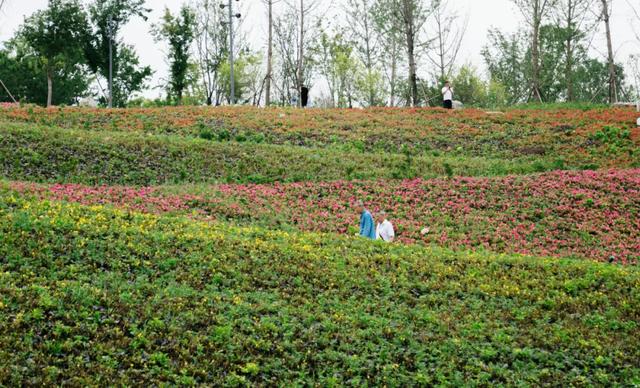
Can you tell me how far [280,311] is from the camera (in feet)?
37.0

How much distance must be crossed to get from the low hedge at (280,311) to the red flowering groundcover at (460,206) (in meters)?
3.40

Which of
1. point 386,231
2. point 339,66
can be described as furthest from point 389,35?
point 386,231

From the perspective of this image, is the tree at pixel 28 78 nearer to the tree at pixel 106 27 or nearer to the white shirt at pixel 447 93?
the tree at pixel 106 27

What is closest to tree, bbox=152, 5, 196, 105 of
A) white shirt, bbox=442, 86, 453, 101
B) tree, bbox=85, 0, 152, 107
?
tree, bbox=85, 0, 152, 107

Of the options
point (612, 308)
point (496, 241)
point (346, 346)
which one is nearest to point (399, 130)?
point (496, 241)

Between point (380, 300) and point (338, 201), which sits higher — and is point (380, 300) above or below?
below

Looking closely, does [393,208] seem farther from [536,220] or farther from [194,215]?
[194,215]

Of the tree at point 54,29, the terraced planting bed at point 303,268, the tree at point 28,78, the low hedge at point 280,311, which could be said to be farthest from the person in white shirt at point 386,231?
the tree at point 28,78

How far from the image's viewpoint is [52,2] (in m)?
44.9

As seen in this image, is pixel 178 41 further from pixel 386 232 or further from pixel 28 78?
pixel 386 232

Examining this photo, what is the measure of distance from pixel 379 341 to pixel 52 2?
137ft

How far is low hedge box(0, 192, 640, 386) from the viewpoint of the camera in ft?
31.2

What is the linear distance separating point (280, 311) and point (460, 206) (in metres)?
11.0

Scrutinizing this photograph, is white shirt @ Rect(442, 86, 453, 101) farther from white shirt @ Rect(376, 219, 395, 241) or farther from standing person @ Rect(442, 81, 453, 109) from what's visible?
white shirt @ Rect(376, 219, 395, 241)
